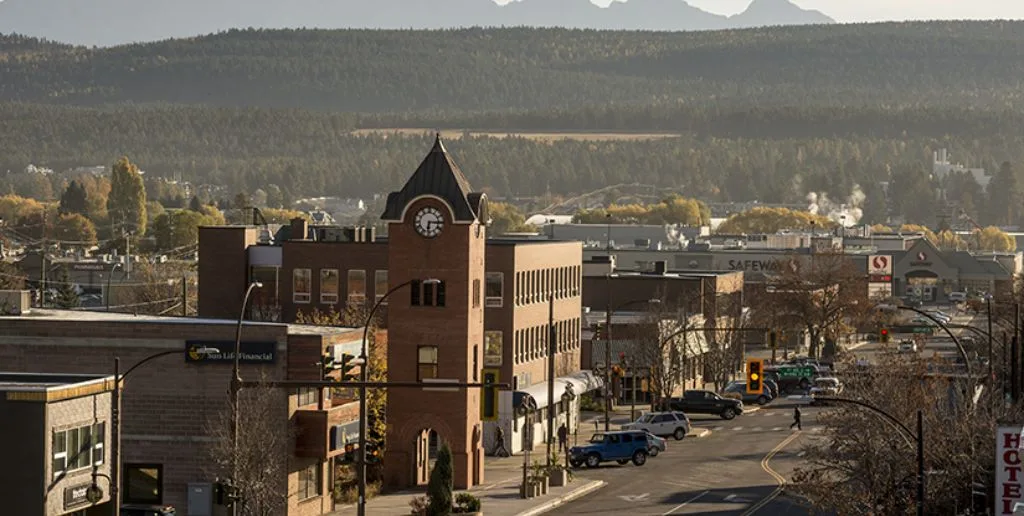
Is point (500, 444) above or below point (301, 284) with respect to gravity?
below

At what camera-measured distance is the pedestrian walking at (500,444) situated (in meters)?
94.7

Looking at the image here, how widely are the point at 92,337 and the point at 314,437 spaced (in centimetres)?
762

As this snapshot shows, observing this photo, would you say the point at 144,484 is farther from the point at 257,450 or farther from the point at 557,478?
the point at 557,478

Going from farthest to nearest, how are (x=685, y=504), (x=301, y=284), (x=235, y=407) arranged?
(x=301, y=284)
(x=685, y=504)
(x=235, y=407)

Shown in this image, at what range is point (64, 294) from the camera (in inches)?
5669

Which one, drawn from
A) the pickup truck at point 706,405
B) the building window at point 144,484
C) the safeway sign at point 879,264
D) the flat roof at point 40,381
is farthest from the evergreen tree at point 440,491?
the safeway sign at point 879,264

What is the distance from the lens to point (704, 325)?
5172 inches

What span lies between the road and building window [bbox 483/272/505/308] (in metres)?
9.92

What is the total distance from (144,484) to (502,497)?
1427 cm

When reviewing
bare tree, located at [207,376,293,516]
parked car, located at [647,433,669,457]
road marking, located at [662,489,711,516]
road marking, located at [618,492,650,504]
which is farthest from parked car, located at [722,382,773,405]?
bare tree, located at [207,376,293,516]

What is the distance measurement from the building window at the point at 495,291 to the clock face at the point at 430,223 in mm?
17680

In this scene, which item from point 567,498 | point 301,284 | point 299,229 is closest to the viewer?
point 567,498

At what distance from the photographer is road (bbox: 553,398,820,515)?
7606 cm

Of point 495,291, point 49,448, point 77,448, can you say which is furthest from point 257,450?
point 495,291
